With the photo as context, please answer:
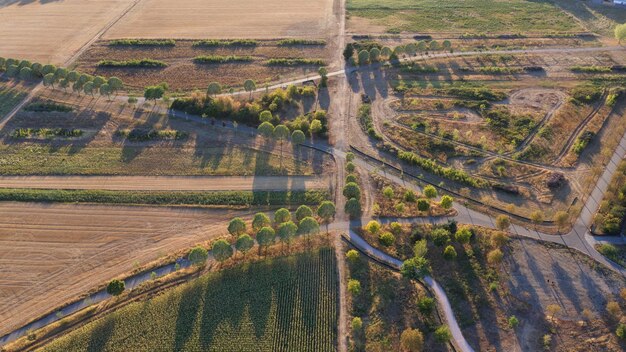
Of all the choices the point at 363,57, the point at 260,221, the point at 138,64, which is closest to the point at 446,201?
the point at 260,221

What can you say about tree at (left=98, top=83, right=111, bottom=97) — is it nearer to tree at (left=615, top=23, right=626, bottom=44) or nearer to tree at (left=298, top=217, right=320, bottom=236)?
tree at (left=298, top=217, right=320, bottom=236)

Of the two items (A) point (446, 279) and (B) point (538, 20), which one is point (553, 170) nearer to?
(A) point (446, 279)

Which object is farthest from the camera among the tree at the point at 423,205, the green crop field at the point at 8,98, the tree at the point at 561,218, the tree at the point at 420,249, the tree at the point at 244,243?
the green crop field at the point at 8,98

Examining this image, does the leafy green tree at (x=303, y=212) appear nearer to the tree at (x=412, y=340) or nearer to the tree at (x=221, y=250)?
the tree at (x=221, y=250)

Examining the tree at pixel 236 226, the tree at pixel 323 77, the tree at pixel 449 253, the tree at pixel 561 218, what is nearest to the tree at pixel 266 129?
the tree at pixel 236 226

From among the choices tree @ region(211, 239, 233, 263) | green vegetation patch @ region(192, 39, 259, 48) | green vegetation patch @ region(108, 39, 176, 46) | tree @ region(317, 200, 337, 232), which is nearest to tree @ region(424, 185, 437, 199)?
tree @ region(317, 200, 337, 232)

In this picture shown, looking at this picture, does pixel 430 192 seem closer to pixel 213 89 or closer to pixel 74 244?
pixel 213 89
